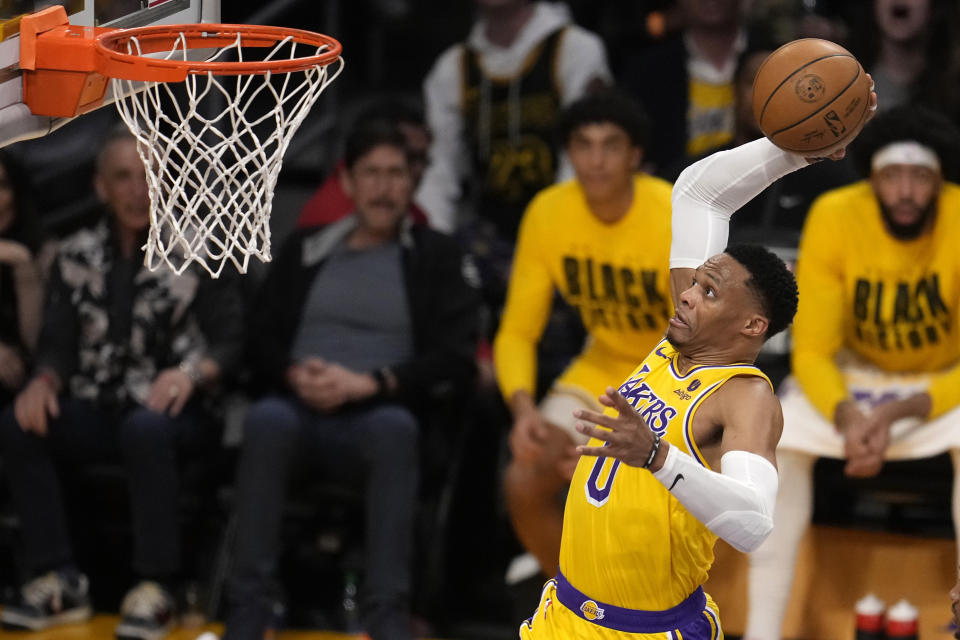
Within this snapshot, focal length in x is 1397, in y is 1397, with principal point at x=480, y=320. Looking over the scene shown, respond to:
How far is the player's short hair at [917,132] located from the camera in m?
4.58

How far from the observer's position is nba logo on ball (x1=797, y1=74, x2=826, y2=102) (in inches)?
127

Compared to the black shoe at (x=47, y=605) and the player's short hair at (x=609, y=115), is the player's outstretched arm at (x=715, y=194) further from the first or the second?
the black shoe at (x=47, y=605)

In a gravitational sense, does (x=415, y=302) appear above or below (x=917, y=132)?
below

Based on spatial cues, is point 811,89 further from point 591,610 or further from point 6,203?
point 6,203

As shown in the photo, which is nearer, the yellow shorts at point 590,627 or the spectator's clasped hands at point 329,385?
the yellow shorts at point 590,627

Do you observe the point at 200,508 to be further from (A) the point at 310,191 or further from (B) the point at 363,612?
(A) the point at 310,191

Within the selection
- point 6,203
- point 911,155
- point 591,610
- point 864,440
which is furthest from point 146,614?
point 911,155

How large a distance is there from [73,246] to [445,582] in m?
1.83

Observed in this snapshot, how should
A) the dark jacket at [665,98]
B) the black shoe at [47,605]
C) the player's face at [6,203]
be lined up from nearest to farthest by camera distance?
the black shoe at [47,605], the player's face at [6,203], the dark jacket at [665,98]

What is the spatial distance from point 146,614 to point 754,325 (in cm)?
258

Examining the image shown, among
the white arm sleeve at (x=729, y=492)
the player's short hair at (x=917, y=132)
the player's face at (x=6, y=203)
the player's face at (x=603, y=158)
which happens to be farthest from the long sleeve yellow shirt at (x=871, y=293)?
the player's face at (x=6, y=203)

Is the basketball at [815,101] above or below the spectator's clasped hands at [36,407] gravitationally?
above

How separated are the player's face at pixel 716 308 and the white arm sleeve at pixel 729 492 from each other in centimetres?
37

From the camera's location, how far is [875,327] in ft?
15.3
